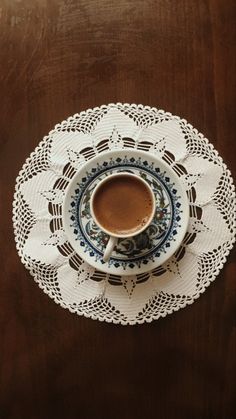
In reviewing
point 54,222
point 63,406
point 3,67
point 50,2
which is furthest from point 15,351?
point 50,2

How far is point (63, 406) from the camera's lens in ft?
2.83

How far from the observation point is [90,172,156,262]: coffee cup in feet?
2.58

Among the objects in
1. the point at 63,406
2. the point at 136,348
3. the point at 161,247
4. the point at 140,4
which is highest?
the point at 140,4

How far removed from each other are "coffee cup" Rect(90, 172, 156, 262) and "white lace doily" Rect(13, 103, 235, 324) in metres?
0.07

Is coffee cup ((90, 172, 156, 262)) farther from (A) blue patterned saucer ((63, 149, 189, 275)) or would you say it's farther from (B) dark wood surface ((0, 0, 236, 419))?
(B) dark wood surface ((0, 0, 236, 419))

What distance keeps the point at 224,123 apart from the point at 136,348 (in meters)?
0.42

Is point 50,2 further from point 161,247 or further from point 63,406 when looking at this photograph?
point 63,406

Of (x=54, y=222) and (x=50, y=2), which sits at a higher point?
(x=50, y=2)

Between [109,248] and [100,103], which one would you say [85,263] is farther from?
[100,103]

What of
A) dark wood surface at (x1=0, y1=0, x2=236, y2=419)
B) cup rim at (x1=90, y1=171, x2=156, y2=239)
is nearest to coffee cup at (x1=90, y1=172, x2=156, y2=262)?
cup rim at (x1=90, y1=171, x2=156, y2=239)

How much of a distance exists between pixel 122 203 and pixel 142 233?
0.21 ft

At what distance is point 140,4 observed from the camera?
2.79 ft

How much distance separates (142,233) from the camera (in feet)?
2.68

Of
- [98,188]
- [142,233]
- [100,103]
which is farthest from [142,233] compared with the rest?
[100,103]
